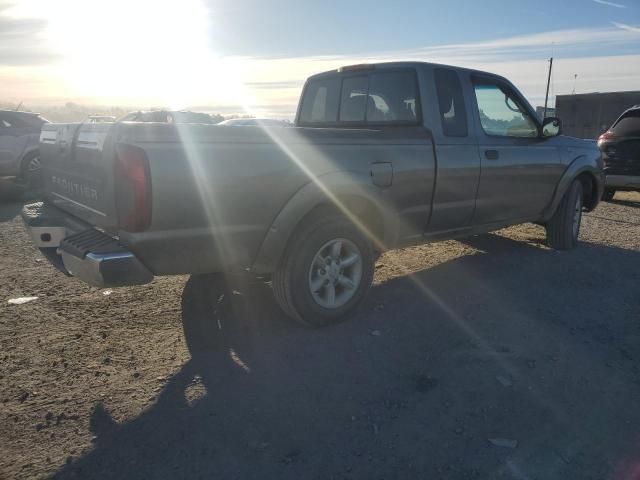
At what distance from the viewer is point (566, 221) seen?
6.23 m

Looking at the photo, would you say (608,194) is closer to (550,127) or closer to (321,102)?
(550,127)

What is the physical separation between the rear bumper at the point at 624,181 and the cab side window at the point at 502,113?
509 centimetres

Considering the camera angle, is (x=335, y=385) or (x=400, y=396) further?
(x=335, y=385)

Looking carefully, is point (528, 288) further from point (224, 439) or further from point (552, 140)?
point (224, 439)

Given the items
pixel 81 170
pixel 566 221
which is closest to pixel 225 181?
pixel 81 170

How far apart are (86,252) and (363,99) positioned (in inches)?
114

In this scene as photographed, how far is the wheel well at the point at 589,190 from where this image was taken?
661 cm

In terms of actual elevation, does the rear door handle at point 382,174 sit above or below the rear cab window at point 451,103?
below

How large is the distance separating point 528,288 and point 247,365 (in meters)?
2.87

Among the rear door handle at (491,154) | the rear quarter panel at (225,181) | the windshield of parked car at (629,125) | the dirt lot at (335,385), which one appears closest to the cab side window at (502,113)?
the rear door handle at (491,154)

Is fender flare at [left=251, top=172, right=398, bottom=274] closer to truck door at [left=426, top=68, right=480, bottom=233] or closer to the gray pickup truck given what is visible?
the gray pickup truck

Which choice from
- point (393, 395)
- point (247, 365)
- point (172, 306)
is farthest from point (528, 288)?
point (172, 306)

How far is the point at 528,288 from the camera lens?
4.97 metres

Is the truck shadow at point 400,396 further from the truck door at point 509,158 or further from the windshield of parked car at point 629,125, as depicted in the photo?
the windshield of parked car at point 629,125
